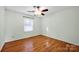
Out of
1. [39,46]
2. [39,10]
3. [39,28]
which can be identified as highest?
[39,10]

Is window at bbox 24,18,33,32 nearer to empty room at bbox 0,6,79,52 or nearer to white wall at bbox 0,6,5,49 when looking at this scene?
empty room at bbox 0,6,79,52

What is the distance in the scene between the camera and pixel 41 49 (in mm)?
1267

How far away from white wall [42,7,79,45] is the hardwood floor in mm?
94

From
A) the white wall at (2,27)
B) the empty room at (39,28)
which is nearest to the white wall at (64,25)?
the empty room at (39,28)

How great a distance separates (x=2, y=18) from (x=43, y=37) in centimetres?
77

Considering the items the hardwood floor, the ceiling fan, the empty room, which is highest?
the ceiling fan

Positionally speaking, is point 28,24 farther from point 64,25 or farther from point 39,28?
point 64,25

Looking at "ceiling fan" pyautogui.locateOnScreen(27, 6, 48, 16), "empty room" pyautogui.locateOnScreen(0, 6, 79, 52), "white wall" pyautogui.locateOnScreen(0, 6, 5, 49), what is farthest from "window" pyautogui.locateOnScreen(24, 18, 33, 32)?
"white wall" pyautogui.locateOnScreen(0, 6, 5, 49)

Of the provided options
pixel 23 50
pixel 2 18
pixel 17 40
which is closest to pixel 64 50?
pixel 23 50

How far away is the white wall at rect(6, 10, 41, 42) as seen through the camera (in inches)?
48.1

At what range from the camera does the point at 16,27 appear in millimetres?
1282

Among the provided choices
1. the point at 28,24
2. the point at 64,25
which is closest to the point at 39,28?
the point at 28,24

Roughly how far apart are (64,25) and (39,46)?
569 millimetres
